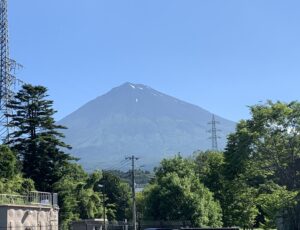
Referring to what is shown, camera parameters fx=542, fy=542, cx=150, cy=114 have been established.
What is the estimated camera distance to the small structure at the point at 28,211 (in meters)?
38.2

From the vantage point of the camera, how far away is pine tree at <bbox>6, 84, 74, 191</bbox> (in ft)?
198

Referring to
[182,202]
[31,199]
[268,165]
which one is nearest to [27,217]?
[31,199]

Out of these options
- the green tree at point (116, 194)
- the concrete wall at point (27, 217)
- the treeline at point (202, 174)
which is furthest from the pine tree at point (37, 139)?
the green tree at point (116, 194)

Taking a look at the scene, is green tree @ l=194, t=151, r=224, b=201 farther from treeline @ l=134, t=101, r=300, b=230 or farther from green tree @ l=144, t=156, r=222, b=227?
treeline @ l=134, t=101, r=300, b=230

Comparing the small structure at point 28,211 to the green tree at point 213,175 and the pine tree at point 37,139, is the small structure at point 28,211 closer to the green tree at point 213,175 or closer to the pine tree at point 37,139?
the pine tree at point 37,139

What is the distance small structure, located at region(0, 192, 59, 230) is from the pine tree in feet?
33.4

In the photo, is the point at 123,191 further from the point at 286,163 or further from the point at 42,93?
the point at 286,163

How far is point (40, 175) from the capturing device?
60125 mm

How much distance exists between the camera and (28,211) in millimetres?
41625

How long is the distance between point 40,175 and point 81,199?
23.5m

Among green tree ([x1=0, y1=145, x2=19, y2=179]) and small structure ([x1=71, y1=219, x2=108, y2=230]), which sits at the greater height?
green tree ([x1=0, y1=145, x2=19, y2=179])

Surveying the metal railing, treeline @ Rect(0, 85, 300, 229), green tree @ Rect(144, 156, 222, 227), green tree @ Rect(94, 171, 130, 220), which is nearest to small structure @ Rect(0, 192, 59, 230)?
the metal railing

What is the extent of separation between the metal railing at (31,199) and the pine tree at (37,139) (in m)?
9.78

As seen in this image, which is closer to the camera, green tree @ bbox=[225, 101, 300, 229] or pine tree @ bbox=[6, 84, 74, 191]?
green tree @ bbox=[225, 101, 300, 229]
